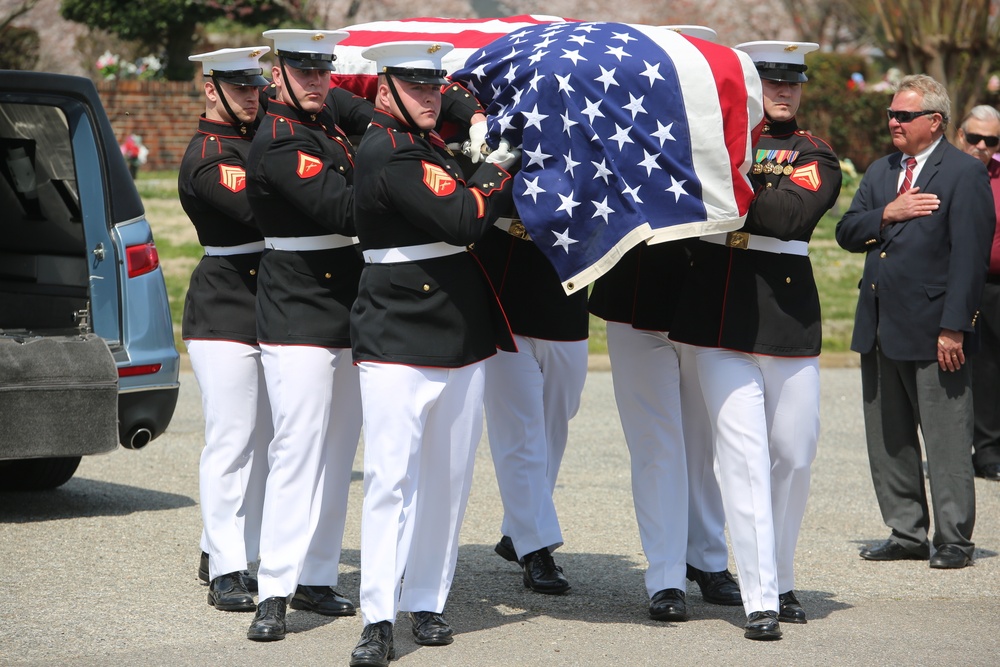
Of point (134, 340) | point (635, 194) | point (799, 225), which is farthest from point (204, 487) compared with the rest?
point (799, 225)

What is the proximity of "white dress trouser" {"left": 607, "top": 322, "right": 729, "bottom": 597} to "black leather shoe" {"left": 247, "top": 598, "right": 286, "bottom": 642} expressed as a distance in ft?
4.24

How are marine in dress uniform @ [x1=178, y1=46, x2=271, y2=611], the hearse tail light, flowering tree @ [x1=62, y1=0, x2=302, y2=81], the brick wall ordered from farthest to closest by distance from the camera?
flowering tree @ [x1=62, y1=0, x2=302, y2=81]
the brick wall
the hearse tail light
marine in dress uniform @ [x1=178, y1=46, x2=271, y2=611]

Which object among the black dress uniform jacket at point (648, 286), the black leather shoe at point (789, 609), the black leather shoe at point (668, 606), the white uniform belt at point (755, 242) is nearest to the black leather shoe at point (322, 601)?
the black leather shoe at point (668, 606)

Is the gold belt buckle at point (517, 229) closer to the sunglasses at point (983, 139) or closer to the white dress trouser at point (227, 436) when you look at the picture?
the white dress trouser at point (227, 436)

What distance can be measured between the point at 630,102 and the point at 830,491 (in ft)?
10.7

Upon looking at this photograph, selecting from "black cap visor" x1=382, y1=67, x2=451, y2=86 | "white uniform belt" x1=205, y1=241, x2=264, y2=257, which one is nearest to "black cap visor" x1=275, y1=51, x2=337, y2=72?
"black cap visor" x1=382, y1=67, x2=451, y2=86

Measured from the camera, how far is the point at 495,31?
5.27 metres

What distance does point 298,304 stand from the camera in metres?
4.55

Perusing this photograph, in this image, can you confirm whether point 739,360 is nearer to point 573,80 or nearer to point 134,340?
point 573,80

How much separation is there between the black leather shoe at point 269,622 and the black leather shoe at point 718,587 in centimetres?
157

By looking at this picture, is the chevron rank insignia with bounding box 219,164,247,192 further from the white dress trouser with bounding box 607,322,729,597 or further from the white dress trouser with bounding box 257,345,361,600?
the white dress trouser with bounding box 607,322,729,597

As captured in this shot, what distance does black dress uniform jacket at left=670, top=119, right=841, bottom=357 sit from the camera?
4.46 meters

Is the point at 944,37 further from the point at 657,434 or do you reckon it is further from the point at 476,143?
the point at 476,143

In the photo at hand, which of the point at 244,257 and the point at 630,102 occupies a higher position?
the point at 630,102
